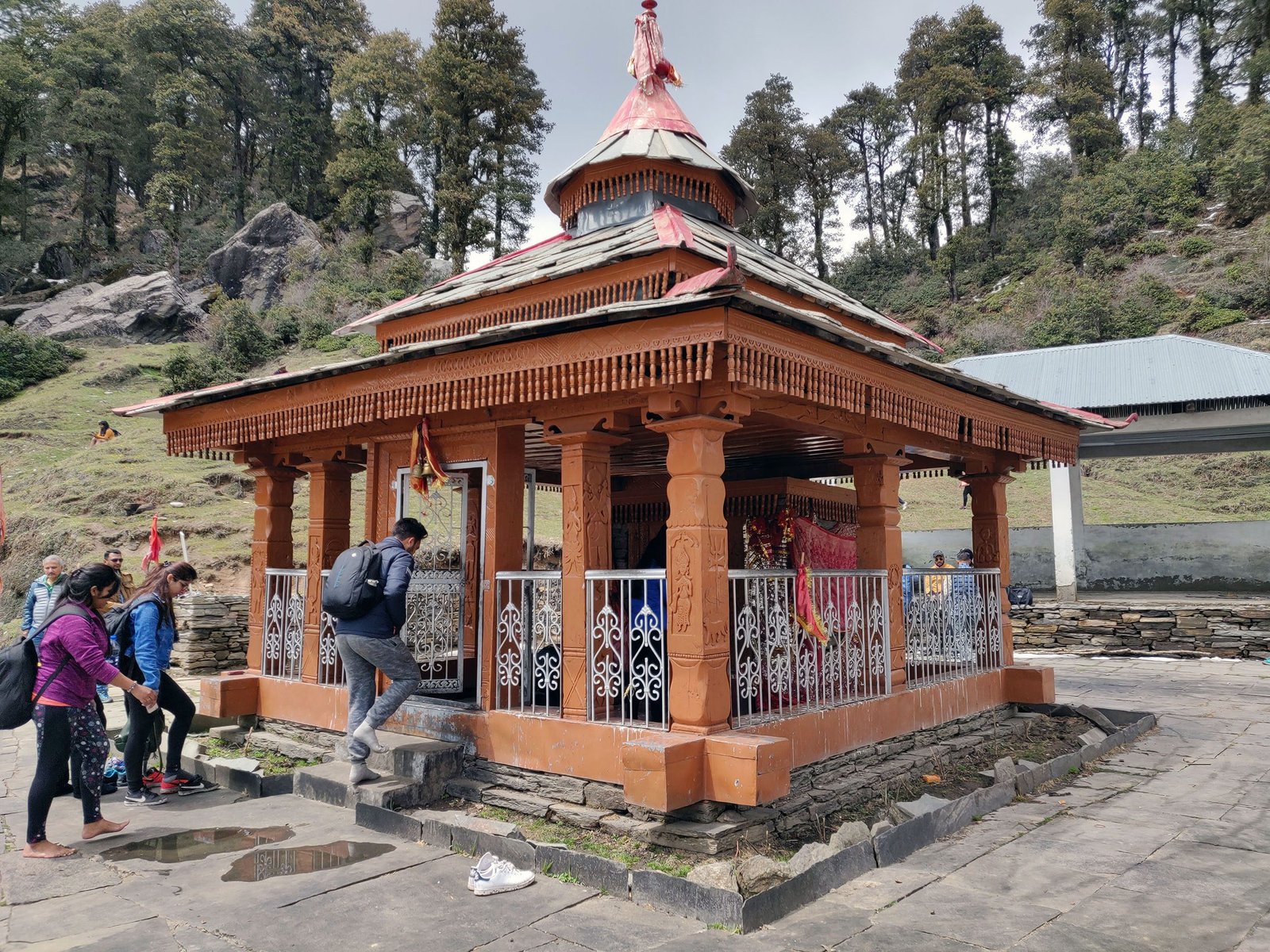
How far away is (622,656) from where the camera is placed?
579cm

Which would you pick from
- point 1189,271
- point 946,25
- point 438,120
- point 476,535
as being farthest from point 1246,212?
point 476,535

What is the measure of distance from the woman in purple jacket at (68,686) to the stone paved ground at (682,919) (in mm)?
332

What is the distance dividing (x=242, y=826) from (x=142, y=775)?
1364mm

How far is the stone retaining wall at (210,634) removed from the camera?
14352 millimetres

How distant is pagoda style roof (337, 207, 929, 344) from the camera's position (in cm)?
702

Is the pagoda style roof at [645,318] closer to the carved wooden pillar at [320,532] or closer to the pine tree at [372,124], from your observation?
the carved wooden pillar at [320,532]

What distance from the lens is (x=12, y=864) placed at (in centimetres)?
495

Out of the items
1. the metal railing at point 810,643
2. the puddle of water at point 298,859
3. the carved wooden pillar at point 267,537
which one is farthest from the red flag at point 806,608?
the carved wooden pillar at point 267,537

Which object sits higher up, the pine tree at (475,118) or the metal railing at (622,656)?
the pine tree at (475,118)

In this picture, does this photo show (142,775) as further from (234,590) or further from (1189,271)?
(1189,271)

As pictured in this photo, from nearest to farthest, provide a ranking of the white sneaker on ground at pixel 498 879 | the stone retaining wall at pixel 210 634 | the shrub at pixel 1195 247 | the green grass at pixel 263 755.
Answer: the white sneaker on ground at pixel 498 879, the green grass at pixel 263 755, the stone retaining wall at pixel 210 634, the shrub at pixel 1195 247

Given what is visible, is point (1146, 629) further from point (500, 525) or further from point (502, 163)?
point (502, 163)

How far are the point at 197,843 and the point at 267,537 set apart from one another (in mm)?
3779

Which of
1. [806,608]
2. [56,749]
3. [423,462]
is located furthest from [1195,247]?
[56,749]
